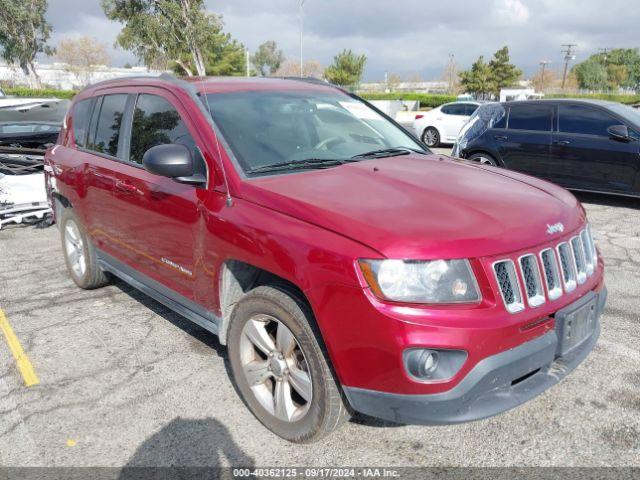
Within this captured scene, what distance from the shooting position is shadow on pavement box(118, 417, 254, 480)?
2.68m

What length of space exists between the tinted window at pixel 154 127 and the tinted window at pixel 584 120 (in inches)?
267

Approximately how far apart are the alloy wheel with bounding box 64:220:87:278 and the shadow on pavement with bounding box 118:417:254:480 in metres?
2.48

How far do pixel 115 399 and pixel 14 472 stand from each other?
0.71 meters

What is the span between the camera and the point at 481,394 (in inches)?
92.0

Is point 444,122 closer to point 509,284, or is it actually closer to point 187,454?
point 509,284

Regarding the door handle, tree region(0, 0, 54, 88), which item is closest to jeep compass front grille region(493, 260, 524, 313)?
the door handle

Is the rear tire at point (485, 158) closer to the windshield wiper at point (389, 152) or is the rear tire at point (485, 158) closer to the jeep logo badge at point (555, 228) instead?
the windshield wiper at point (389, 152)

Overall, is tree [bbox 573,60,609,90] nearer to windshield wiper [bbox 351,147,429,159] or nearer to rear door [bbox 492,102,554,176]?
rear door [bbox 492,102,554,176]

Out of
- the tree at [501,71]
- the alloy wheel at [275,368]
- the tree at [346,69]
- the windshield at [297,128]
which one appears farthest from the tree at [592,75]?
the alloy wheel at [275,368]

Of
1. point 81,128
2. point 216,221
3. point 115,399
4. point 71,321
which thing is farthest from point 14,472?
point 81,128

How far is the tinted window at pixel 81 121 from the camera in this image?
15.6 feet

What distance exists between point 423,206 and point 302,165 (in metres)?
0.87

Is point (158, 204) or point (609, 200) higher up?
point (158, 204)

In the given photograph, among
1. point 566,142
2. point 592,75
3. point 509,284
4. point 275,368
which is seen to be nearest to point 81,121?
point 275,368
